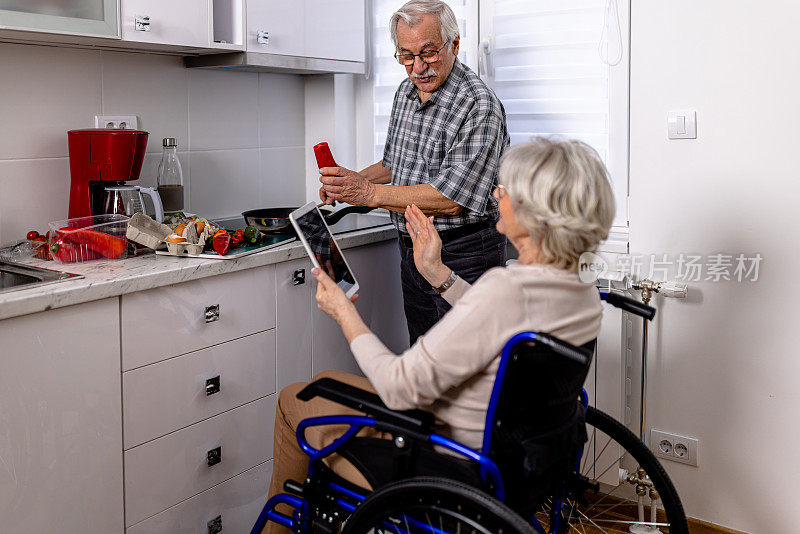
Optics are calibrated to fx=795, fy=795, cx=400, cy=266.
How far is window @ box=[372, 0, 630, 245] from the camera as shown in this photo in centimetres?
245

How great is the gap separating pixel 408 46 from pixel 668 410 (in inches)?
52.6

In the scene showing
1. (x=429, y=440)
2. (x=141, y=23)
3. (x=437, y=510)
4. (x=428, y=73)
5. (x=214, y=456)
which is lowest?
(x=214, y=456)

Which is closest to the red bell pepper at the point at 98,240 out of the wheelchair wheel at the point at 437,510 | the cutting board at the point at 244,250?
the cutting board at the point at 244,250

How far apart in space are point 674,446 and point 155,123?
1.89 metres

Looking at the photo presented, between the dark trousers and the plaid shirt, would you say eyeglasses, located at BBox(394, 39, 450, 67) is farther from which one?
the dark trousers

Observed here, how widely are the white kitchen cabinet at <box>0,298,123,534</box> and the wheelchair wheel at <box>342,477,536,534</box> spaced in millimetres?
759

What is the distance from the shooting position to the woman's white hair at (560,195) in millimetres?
1383

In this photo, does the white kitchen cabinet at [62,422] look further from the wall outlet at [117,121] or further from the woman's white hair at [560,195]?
the woman's white hair at [560,195]

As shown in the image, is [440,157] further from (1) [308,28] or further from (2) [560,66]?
(1) [308,28]

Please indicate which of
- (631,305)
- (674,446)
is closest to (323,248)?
(631,305)

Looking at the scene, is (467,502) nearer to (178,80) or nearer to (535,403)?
(535,403)

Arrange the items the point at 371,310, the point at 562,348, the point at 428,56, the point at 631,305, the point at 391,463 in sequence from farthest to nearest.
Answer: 1. the point at 371,310
2. the point at 428,56
3. the point at 631,305
4. the point at 391,463
5. the point at 562,348

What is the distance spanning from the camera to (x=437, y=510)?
4.36ft

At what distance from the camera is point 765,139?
2.15 meters
